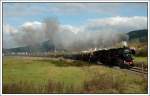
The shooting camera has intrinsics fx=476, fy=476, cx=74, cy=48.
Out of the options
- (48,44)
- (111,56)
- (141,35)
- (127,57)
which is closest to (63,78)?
(48,44)

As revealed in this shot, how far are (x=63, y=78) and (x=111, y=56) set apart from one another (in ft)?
1.51

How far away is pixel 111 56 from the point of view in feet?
13.6

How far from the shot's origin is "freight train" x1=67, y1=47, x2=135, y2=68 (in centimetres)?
414

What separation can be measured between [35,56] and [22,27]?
0.91 feet

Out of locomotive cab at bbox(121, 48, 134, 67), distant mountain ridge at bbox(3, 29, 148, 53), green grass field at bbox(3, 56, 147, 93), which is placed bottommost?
green grass field at bbox(3, 56, 147, 93)

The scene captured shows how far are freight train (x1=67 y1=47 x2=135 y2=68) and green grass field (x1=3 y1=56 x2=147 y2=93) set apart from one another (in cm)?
5

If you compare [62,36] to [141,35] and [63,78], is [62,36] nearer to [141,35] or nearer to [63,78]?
[63,78]

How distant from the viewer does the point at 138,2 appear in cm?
411

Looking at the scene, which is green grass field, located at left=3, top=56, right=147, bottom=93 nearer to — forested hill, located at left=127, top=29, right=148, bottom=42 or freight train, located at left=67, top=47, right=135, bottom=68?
freight train, located at left=67, top=47, right=135, bottom=68

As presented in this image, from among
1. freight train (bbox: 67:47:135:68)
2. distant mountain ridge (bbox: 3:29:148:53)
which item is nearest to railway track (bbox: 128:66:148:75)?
freight train (bbox: 67:47:135:68)

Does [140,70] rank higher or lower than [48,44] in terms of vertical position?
lower

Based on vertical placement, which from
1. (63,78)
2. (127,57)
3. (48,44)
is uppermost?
(48,44)

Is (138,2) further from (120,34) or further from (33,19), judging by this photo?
(33,19)

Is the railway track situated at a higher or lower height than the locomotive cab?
lower
